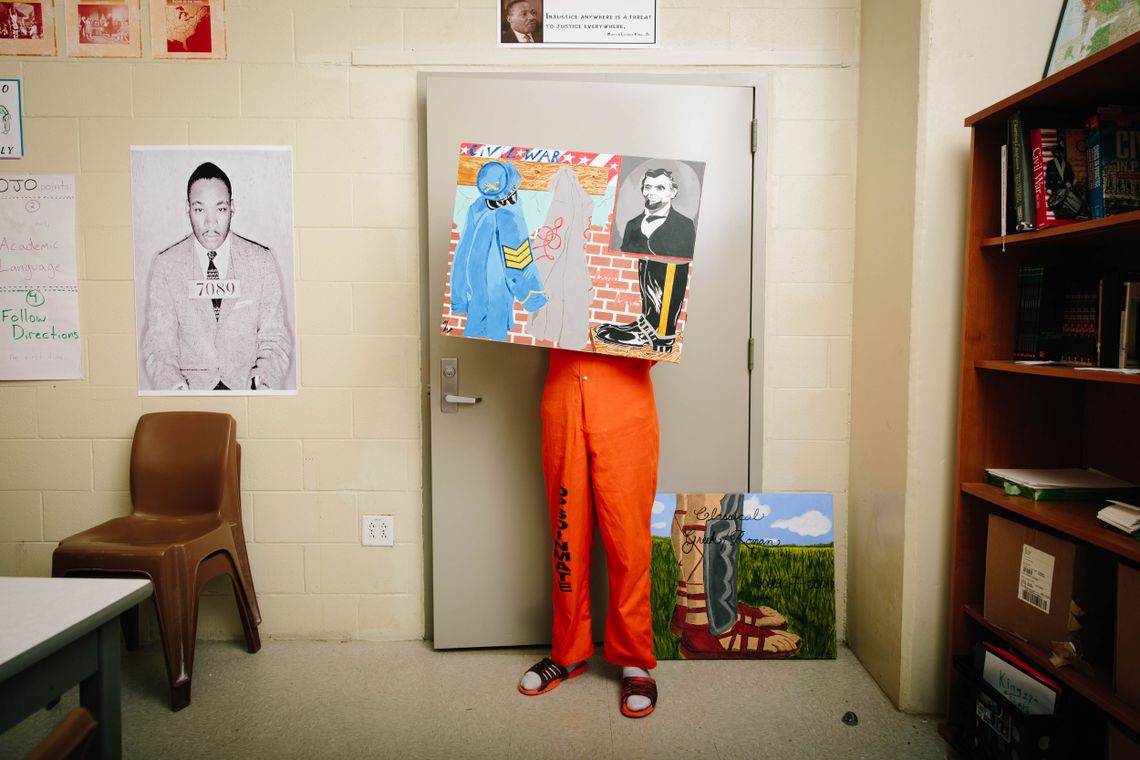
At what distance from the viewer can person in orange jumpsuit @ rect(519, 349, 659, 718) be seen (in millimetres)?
1816

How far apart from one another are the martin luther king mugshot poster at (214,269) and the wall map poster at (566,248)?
33.6 inches

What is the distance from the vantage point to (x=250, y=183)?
221cm

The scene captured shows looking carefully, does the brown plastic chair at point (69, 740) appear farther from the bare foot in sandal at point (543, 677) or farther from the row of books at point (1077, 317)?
the row of books at point (1077, 317)

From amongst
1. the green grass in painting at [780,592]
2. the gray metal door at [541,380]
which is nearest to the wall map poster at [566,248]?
the gray metal door at [541,380]

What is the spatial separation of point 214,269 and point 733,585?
7.08 feet

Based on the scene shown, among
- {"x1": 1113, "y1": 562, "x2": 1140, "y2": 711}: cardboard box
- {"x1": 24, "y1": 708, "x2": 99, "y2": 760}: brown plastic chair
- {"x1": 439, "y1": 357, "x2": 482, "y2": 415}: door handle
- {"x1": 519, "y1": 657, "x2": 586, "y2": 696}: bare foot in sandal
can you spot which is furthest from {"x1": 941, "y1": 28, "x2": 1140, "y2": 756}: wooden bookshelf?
{"x1": 24, "y1": 708, "x2": 99, "y2": 760}: brown plastic chair

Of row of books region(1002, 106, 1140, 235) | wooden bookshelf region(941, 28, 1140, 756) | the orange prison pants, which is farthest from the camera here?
the orange prison pants

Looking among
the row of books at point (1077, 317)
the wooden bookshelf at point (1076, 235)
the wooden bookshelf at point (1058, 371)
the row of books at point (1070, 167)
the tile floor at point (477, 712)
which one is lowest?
the tile floor at point (477, 712)

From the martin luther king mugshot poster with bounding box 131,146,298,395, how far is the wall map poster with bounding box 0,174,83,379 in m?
0.24

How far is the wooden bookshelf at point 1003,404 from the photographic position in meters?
1.57

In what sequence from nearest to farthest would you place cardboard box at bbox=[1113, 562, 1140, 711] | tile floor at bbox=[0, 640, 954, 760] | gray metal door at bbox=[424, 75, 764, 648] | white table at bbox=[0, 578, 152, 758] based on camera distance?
white table at bbox=[0, 578, 152, 758] → cardboard box at bbox=[1113, 562, 1140, 711] → tile floor at bbox=[0, 640, 954, 760] → gray metal door at bbox=[424, 75, 764, 648]

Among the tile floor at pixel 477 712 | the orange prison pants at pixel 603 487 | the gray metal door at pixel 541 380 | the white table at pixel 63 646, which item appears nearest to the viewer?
the white table at pixel 63 646

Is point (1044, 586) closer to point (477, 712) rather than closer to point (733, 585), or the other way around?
point (733, 585)

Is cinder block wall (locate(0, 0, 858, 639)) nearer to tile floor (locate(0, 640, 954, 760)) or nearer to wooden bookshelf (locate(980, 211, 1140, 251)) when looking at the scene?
tile floor (locate(0, 640, 954, 760))
